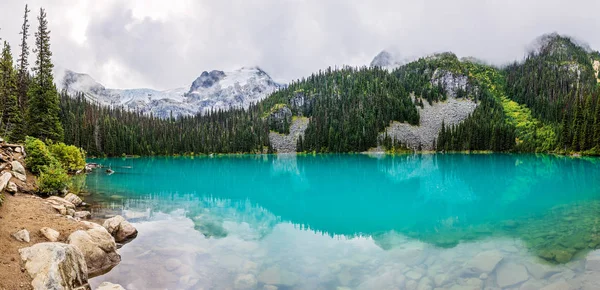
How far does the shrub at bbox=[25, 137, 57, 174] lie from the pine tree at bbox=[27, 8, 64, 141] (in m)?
24.5

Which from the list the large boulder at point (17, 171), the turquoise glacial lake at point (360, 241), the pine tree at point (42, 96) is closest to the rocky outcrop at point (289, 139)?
the pine tree at point (42, 96)

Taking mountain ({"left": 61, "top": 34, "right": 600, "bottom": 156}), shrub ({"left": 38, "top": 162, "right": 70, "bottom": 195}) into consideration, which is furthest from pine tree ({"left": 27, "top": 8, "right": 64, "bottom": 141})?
mountain ({"left": 61, "top": 34, "right": 600, "bottom": 156})

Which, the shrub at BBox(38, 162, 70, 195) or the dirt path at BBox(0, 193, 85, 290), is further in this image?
the shrub at BBox(38, 162, 70, 195)

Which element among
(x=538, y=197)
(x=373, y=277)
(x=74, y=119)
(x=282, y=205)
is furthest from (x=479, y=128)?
(x=74, y=119)

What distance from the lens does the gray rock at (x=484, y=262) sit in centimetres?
1290

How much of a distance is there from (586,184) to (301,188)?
30575mm

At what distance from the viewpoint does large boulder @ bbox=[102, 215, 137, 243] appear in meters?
16.9

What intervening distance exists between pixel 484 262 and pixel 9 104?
187ft

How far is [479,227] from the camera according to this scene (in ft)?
63.9

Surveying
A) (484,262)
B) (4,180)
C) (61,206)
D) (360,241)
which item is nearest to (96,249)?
(61,206)

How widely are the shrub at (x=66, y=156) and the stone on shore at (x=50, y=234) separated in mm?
24850

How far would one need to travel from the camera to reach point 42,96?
4653cm

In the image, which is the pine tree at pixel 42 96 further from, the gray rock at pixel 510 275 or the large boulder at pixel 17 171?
the gray rock at pixel 510 275

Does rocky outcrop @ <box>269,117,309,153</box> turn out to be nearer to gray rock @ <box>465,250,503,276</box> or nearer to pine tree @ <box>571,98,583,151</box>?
pine tree @ <box>571,98,583,151</box>
